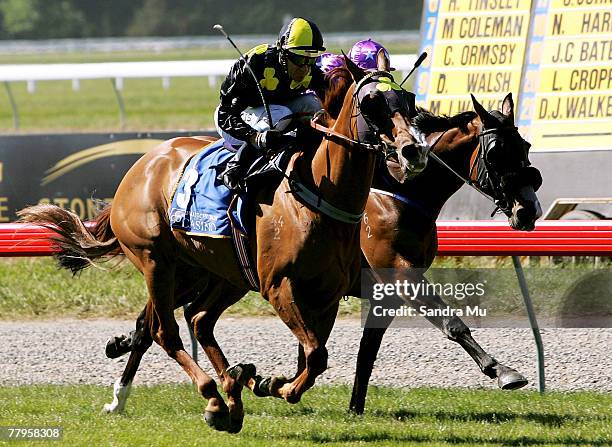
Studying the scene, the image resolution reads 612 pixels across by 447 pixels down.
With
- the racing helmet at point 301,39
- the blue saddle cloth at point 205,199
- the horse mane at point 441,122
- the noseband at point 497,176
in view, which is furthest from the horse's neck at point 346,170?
the horse mane at point 441,122

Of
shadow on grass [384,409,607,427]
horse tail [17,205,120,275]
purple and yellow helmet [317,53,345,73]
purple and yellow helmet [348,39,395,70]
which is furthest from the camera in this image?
horse tail [17,205,120,275]

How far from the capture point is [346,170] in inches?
197

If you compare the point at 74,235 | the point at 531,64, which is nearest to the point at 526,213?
the point at 74,235

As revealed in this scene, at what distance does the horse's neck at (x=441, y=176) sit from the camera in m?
5.93

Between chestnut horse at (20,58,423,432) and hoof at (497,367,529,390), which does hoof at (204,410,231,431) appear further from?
hoof at (497,367,529,390)

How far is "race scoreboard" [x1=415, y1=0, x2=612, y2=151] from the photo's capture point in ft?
29.1

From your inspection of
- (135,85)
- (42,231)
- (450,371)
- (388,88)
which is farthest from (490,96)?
(135,85)

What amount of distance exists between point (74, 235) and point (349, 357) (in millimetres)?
1967

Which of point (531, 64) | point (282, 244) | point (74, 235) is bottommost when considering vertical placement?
point (74, 235)

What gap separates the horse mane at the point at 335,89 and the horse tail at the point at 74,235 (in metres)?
1.78

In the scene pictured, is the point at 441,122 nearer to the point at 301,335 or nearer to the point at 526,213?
the point at 526,213

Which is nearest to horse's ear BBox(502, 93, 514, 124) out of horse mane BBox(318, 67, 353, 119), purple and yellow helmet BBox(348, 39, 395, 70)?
purple and yellow helmet BBox(348, 39, 395, 70)

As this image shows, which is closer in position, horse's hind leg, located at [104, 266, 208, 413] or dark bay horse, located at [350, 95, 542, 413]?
dark bay horse, located at [350, 95, 542, 413]

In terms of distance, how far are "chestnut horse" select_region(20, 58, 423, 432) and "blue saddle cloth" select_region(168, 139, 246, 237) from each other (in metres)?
0.08
